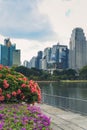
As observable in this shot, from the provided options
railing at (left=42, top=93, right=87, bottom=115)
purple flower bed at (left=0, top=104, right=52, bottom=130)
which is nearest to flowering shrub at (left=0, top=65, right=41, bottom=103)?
purple flower bed at (left=0, top=104, right=52, bottom=130)

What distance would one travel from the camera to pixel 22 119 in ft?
28.1

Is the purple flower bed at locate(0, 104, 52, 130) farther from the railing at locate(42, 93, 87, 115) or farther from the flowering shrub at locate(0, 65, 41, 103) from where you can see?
the railing at locate(42, 93, 87, 115)

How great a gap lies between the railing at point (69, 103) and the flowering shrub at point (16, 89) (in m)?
4.90

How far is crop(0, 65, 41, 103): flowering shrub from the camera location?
1181 cm

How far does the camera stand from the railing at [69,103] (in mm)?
17328

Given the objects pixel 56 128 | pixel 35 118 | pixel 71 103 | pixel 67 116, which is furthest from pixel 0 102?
pixel 71 103

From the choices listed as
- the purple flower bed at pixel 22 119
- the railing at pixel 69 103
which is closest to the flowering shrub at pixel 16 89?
the purple flower bed at pixel 22 119

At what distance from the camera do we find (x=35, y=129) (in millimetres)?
7711

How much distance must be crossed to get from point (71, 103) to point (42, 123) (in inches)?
434

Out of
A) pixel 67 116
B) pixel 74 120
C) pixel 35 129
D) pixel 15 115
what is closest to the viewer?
pixel 35 129

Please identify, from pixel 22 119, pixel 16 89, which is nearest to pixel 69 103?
pixel 16 89

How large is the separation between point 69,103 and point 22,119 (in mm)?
11273

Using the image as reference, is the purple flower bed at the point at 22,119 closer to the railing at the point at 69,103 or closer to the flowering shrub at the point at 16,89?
the flowering shrub at the point at 16,89

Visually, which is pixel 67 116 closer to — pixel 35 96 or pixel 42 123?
pixel 35 96
